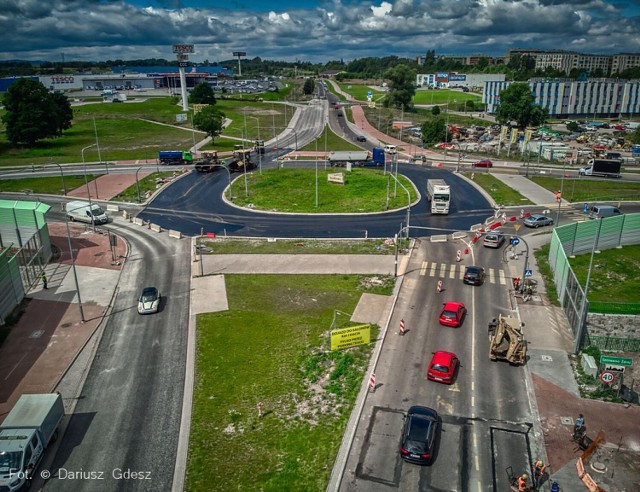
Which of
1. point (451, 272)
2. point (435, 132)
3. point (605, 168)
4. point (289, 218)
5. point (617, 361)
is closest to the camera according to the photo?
point (617, 361)

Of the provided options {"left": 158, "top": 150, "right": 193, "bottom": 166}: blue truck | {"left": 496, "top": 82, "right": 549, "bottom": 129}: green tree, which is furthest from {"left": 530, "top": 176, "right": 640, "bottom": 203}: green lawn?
{"left": 158, "top": 150, "right": 193, "bottom": 166}: blue truck

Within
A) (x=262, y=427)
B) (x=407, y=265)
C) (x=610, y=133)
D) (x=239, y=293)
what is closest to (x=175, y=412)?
(x=262, y=427)

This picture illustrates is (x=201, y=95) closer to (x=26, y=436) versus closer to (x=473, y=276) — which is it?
(x=473, y=276)

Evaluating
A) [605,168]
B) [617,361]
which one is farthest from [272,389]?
[605,168]

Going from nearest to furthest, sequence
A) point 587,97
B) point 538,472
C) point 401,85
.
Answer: point 538,472
point 401,85
point 587,97

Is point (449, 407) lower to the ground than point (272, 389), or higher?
lower

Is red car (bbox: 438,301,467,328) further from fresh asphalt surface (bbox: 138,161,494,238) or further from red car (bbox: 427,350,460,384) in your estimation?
fresh asphalt surface (bbox: 138,161,494,238)
